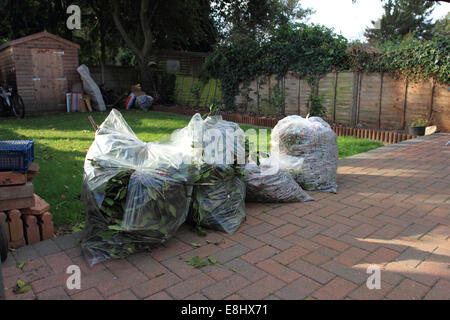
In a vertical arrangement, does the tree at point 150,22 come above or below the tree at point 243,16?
below

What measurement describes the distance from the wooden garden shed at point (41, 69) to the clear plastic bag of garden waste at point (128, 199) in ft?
36.8

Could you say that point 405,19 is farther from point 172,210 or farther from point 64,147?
point 172,210

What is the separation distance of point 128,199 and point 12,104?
1065cm

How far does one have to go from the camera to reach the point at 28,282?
2350 millimetres

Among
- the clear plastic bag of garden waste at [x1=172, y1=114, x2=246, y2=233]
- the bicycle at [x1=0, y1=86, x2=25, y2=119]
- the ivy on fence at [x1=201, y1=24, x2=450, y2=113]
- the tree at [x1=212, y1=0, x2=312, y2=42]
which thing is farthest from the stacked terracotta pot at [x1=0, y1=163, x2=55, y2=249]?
the tree at [x1=212, y1=0, x2=312, y2=42]

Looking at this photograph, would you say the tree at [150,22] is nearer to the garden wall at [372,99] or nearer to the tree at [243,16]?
the tree at [243,16]

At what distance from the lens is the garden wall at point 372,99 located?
A: 324 inches

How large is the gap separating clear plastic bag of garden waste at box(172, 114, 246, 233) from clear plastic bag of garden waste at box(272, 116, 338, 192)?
1.12 meters

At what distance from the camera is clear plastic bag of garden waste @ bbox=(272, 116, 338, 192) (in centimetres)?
427

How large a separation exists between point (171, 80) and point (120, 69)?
2877 millimetres

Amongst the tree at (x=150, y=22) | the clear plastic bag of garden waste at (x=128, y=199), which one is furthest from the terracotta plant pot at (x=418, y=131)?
the tree at (x=150, y=22)

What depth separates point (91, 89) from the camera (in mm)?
13250

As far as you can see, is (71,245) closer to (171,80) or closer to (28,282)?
(28,282)
